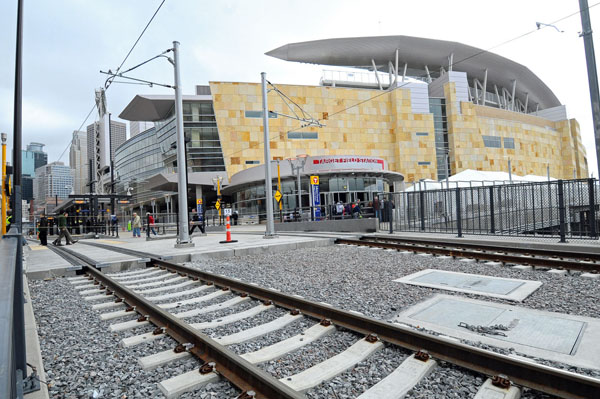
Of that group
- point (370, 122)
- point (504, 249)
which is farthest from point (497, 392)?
point (370, 122)

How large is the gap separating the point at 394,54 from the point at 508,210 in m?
57.7

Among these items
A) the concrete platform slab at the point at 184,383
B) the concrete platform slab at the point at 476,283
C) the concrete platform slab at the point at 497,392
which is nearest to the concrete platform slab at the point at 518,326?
the concrete platform slab at the point at 476,283

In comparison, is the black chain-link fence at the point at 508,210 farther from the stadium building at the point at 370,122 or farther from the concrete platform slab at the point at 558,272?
the stadium building at the point at 370,122

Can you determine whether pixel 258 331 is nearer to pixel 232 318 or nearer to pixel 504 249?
pixel 232 318

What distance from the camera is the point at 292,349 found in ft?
11.5

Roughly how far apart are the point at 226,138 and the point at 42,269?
45203 millimetres

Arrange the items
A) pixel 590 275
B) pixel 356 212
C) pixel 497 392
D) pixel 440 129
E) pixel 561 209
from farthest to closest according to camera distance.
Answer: pixel 440 129
pixel 356 212
pixel 561 209
pixel 590 275
pixel 497 392

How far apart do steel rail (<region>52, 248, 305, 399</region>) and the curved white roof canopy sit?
63.7 m

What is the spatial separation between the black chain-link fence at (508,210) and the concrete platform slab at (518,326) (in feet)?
25.0

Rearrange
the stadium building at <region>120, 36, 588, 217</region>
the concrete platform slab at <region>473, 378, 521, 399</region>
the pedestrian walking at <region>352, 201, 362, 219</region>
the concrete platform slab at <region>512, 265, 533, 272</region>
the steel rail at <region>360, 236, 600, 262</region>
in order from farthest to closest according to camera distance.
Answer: the stadium building at <region>120, 36, 588, 217</region>
the pedestrian walking at <region>352, 201, 362, 219</region>
the steel rail at <region>360, 236, 600, 262</region>
the concrete platform slab at <region>512, 265, 533, 272</region>
the concrete platform slab at <region>473, 378, 521, 399</region>

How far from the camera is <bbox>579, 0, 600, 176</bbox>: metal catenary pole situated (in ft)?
33.6

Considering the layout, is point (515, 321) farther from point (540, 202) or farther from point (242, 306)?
point (540, 202)

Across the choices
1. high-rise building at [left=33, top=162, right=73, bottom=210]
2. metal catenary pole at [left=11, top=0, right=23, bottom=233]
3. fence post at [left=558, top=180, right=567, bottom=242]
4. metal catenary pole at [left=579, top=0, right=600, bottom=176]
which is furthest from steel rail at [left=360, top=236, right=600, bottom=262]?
high-rise building at [left=33, top=162, right=73, bottom=210]

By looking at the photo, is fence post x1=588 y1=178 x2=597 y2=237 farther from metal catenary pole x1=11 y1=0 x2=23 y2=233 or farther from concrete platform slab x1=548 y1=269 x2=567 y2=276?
metal catenary pole x1=11 y1=0 x2=23 y2=233
